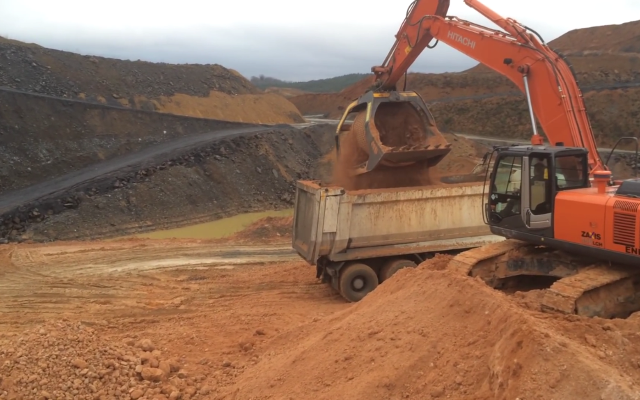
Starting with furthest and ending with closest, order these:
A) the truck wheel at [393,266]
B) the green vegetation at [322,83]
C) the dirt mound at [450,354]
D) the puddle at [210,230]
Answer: the green vegetation at [322,83]
the puddle at [210,230]
the truck wheel at [393,266]
the dirt mound at [450,354]

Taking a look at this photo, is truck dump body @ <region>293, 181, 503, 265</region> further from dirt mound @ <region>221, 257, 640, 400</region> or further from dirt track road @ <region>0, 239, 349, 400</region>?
dirt mound @ <region>221, 257, 640, 400</region>

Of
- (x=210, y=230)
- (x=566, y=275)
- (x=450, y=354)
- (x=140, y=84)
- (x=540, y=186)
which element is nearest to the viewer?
(x=450, y=354)

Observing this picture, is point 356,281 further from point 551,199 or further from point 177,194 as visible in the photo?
point 177,194

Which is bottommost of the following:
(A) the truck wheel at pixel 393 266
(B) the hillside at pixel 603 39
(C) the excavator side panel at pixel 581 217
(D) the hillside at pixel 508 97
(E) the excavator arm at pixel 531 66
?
(A) the truck wheel at pixel 393 266

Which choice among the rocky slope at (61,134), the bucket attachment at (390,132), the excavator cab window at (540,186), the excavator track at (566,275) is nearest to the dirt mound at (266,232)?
the bucket attachment at (390,132)

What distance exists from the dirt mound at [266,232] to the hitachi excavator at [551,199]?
5.73 metres

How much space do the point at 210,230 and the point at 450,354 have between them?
13.7 m

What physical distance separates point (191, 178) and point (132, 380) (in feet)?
48.9

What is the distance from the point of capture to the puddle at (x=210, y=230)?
16.3 meters

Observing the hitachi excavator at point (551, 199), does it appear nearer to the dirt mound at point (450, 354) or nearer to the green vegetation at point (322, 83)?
the dirt mound at point (450, 354)

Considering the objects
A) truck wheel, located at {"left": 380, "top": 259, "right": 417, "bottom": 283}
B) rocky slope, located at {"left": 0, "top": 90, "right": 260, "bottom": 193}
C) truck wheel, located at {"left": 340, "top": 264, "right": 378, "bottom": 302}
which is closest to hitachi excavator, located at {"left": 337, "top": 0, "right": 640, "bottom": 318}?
truck wheel, located at {"left": 380, "top": 259, "right": 417, "bottom": 283}

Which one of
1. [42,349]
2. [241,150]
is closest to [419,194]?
[42,349]

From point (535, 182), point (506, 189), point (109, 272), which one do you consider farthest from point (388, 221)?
point (109, 272)

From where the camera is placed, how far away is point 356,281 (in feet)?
29.3
